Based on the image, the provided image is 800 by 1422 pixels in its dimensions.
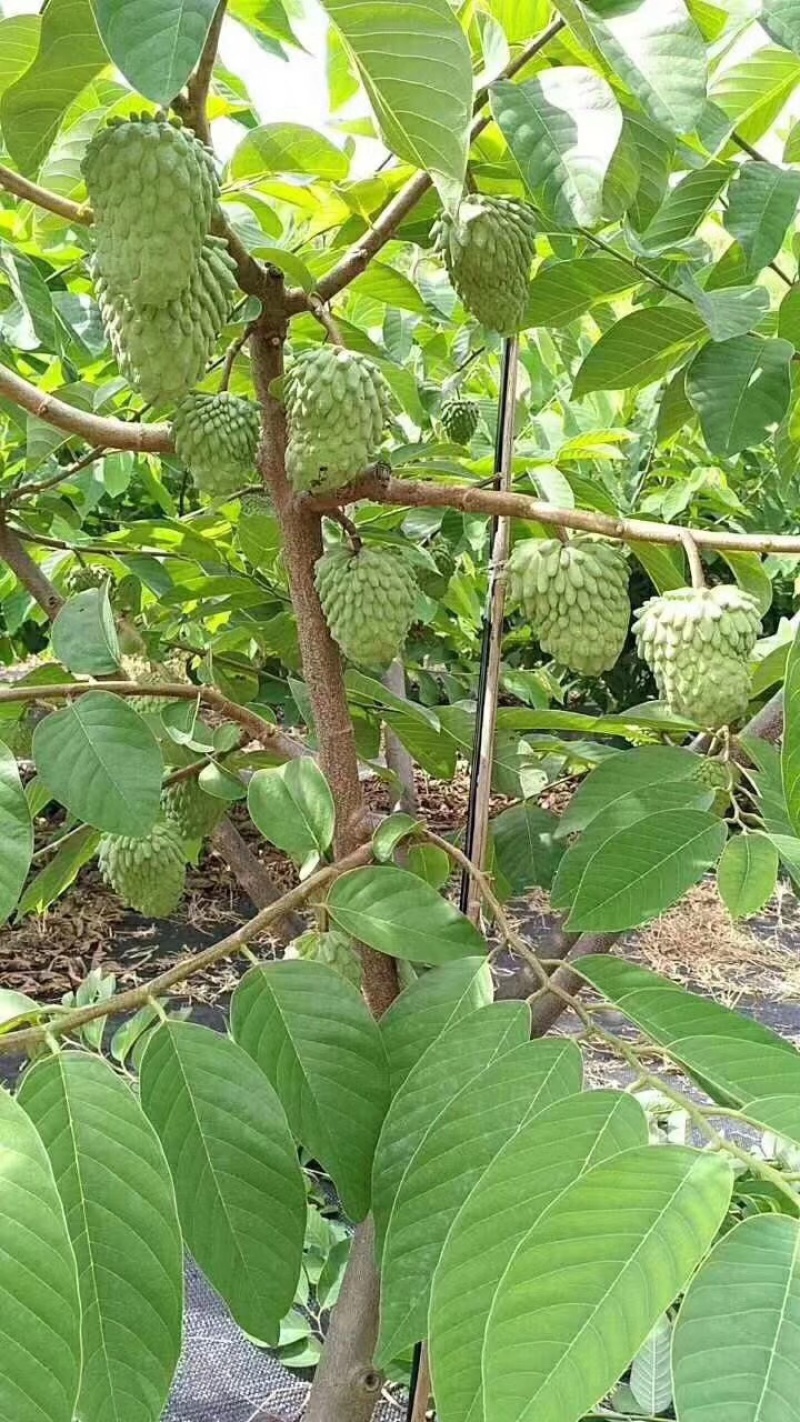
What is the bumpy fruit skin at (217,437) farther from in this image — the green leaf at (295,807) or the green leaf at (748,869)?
the green leaf at (748,869)

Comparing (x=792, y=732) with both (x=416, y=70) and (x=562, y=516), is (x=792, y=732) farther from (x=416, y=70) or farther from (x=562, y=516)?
(x=416, y=70)

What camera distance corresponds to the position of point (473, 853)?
0.96 meters

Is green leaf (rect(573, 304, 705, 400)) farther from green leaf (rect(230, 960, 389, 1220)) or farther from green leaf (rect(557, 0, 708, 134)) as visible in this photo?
green leaf (rect(230, 960, 389, 1220))

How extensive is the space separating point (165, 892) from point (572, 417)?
5.12 ft

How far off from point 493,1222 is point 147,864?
94 cm

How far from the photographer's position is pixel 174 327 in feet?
2.52

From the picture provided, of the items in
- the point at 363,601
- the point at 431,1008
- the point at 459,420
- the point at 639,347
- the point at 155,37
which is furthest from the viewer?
the point at 459,420

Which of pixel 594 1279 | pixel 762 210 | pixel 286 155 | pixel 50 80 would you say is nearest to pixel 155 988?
pixel 594 1279

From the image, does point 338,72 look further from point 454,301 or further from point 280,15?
point 454,301

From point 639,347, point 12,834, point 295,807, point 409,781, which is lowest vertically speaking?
point 409,781

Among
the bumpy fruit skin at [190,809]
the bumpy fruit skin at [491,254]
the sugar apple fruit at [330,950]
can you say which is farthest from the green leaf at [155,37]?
the bumpy fruit skin at [190,809]

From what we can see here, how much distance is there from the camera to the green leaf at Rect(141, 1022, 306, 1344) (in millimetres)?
617

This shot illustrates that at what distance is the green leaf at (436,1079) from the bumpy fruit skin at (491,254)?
0.54m

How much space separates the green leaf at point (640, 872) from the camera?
2.59ft
